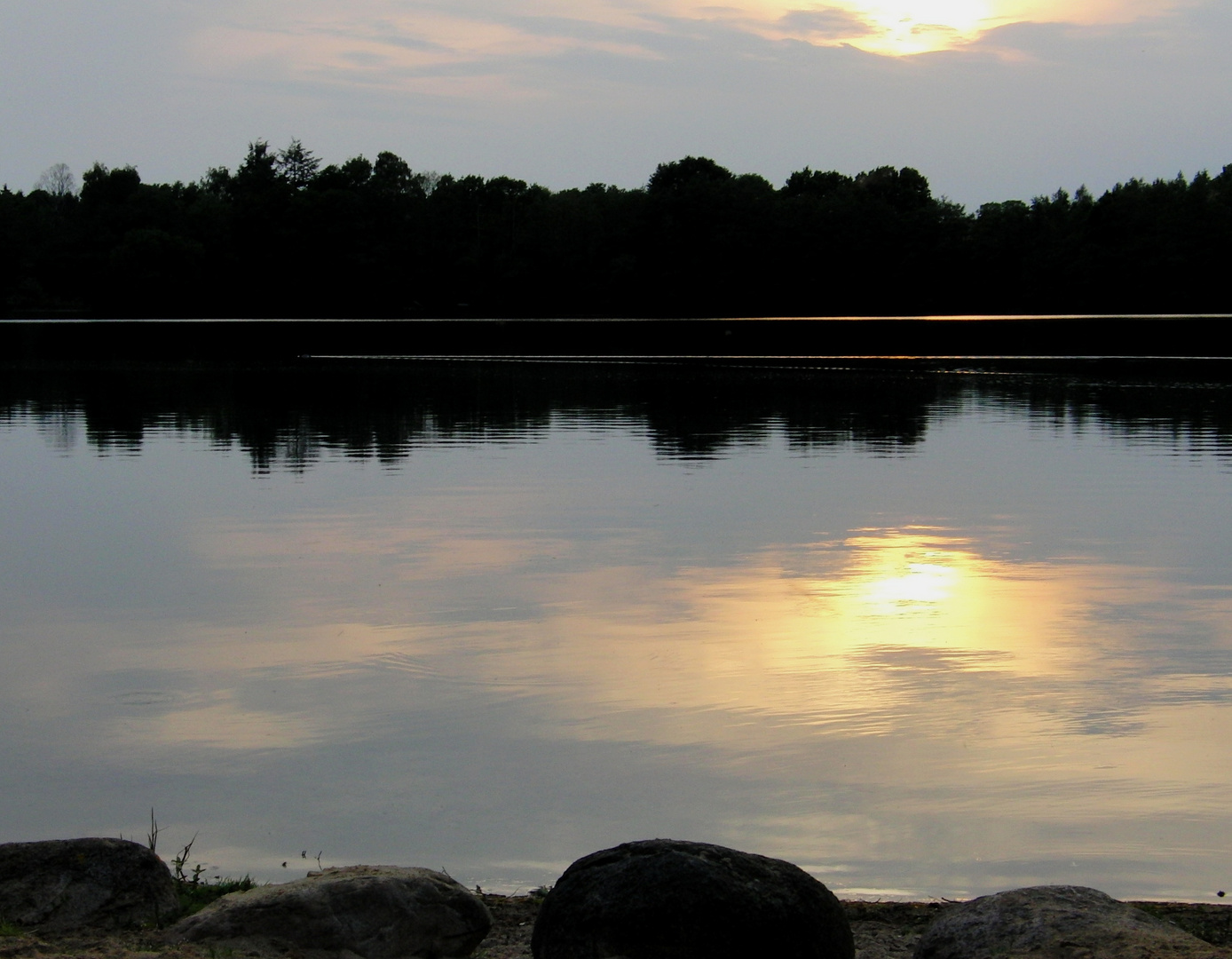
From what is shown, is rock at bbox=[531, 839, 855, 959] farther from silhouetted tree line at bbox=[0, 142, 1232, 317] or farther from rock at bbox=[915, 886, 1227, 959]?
silhouetted tree line at bbox=[0, 142, 1232, 317]

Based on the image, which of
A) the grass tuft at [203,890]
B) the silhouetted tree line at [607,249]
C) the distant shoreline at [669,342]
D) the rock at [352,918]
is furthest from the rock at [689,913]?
the silhouetted tree line at [607,249]

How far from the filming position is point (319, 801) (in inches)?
279

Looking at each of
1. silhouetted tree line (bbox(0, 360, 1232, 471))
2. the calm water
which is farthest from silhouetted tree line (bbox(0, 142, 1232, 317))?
the calm water

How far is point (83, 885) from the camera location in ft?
18.3

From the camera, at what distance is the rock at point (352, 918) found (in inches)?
207

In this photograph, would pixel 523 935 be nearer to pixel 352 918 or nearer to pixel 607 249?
pixel 352 918

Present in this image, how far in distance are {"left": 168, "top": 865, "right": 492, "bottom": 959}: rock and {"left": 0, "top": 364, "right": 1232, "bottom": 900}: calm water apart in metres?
0.89

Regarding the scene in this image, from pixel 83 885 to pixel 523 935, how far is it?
168 cm

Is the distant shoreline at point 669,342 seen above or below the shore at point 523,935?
above

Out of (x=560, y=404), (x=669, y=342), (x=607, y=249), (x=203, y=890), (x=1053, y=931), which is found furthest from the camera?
(x=607, y=249)

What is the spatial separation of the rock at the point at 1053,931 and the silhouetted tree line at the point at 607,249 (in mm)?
109392

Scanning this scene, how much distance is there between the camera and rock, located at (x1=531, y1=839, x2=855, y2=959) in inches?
202

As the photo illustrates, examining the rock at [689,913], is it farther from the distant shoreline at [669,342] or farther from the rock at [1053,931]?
the distant shoreline at [669,342]

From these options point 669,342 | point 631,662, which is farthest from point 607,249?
point 631,662
